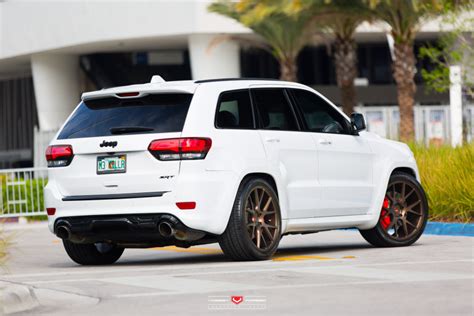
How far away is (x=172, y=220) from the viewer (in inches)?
450

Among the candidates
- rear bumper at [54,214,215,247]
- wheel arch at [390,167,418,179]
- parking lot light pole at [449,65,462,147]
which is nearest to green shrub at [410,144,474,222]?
wheel arch at [390,167,418,179]

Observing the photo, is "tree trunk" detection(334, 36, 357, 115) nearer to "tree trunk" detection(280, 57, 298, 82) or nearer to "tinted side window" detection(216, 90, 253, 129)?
"tree trunk" detection(280, 57, 298, 82)

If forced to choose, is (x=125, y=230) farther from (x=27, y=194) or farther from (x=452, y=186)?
(x=27, y=194)

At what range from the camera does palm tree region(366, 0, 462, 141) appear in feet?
106

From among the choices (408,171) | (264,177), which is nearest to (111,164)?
(264,177)

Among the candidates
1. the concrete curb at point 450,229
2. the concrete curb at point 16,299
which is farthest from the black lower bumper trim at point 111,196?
the concrete curb at point 450,229

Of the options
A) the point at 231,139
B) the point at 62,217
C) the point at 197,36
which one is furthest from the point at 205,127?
the point at 197,36

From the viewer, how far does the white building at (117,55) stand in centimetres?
4556

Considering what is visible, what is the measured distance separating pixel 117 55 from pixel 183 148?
46.2 metres

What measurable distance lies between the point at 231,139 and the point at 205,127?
0.98ft

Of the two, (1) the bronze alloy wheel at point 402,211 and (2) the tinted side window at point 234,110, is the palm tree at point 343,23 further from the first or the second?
(2) the tinted side window at point 234,110

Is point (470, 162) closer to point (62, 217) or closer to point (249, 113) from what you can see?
point (249, 113)

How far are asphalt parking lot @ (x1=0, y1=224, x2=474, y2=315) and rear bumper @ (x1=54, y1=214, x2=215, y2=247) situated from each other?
273 mm

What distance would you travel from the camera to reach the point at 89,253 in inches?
Answer: 506
